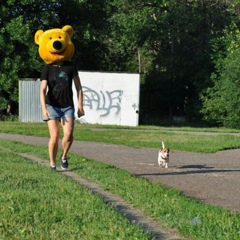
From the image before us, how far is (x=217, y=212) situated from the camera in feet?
19.1

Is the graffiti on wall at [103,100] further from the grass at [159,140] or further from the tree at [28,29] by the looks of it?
the grass at [159,140]

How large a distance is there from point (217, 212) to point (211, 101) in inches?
970

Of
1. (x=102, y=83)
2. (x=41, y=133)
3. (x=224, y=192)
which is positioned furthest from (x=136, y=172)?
(x=102, y=83)

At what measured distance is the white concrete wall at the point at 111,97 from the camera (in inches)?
1063

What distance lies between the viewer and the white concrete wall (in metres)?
27.0

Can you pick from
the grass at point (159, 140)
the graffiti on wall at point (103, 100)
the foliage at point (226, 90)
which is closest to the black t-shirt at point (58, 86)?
the grass at point (159, 140)

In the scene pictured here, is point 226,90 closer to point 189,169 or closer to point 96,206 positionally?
Answer: point 189,169

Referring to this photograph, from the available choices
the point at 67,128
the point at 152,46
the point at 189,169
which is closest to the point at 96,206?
the point at 67,128

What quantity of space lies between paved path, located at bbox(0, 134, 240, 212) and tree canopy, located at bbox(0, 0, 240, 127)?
1268 cm

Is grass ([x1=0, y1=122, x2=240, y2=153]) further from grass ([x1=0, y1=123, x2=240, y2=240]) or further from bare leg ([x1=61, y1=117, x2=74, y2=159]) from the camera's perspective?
grass ([x1=0, y1=123, x2=240, y2=240])

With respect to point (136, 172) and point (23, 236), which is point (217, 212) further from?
point (136, 172)

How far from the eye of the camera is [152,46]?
37.8 m

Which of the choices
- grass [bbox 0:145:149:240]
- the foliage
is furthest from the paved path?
the foliage

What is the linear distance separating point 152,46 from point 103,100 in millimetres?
11580
